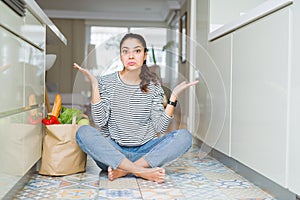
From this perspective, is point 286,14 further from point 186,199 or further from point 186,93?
point 186,199

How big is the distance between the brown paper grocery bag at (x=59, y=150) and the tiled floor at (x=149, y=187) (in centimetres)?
4

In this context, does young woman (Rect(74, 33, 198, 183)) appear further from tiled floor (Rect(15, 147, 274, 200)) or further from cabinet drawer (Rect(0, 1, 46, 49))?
cabinet drawer (Rect(0, 1, 46, 49))

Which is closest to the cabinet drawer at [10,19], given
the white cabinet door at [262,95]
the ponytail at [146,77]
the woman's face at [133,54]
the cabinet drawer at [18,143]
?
the cabinet drawer at [18,143]

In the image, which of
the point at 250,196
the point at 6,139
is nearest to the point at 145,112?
the point at 250,196

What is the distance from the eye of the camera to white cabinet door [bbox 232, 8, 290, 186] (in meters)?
1.59

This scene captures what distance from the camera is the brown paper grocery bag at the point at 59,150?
84.6 inches

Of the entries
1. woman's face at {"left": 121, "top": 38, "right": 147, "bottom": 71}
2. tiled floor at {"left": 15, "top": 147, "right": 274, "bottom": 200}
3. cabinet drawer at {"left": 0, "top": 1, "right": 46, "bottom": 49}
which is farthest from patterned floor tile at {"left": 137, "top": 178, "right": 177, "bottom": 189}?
cabinet drawer at {"left": 0, "top": 1, "right": 46, "bottom": 49}

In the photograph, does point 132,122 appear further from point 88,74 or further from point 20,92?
point 20,92

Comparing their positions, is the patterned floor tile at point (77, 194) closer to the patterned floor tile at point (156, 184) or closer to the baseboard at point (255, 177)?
the patterned floor tile at point (156, 184)

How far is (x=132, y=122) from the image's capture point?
77.3 inches

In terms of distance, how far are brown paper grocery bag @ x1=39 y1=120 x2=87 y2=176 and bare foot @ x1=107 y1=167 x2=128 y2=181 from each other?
0.24 m

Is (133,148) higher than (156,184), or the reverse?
(133,148)

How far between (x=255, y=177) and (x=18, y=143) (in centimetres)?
110

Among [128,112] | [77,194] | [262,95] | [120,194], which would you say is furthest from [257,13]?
[77,194]
